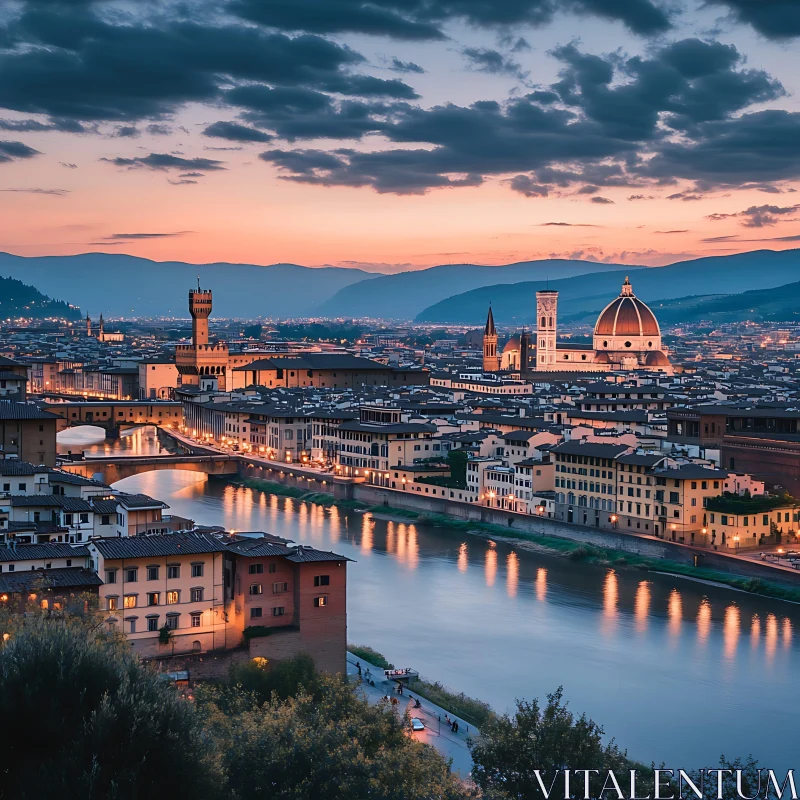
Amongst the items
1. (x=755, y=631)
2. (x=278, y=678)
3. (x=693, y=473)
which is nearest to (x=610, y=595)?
(x=755, y=631)

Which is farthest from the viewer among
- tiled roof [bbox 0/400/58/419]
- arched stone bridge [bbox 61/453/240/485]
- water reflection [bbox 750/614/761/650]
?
arched stone bridge [bbox 61/453/240/485]

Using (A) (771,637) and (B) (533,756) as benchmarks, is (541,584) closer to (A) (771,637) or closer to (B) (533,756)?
(A) (771,637)

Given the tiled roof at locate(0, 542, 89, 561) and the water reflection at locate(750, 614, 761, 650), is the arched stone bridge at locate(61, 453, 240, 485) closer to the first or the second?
the tiled roof at locate(0, 542, 89, 561)

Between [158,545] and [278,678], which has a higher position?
[158,545]

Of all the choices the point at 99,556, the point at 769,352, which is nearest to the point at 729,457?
the point at 99,556

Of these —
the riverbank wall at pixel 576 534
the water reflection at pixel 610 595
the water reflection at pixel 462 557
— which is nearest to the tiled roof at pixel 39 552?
the water reflection at pixel 610 595

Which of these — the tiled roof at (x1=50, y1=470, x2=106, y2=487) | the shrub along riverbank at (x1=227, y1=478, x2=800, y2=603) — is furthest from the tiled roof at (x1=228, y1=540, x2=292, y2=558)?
the shrub along riverbank at (x1=227, y1=478, x2=800, y2=603)
